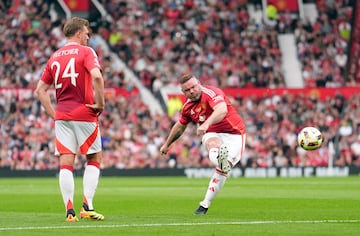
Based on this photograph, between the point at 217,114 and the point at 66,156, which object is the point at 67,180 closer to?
the point at 66,156

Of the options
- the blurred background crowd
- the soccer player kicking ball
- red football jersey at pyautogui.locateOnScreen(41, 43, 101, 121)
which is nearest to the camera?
red football jersey at pyautogui.locateOnScreen(41, 43, 101, 121)

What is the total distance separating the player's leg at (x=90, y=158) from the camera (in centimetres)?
1437

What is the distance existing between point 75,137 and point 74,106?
431 mm

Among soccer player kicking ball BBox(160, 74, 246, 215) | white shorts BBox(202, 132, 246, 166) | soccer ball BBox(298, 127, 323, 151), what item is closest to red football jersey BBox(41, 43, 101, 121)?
soccer player kicking ball BBox(160, 74, 246, 215)

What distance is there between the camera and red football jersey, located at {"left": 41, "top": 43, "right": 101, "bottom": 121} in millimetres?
14227

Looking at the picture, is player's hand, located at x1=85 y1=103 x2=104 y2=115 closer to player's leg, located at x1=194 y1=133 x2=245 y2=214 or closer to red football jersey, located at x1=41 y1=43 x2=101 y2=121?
red football jersey, located at x1=41 y1=43 x2=101 y2=121

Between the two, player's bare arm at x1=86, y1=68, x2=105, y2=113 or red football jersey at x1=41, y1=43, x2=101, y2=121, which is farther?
red football jersey at x1=41, y1=43, x2=101, y2=121

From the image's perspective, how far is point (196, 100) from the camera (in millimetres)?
15914

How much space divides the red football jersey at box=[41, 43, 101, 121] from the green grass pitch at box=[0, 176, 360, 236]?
1471 millimetres

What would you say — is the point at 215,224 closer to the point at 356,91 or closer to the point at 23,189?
the point at 23,189

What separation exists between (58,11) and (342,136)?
13351 mm

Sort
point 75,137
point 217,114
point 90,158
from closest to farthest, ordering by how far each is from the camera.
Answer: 1. point 75,137
2. point 90,158
3. point 217,114

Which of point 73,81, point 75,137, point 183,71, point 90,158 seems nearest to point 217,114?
point 90,158

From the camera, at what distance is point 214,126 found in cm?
1644
